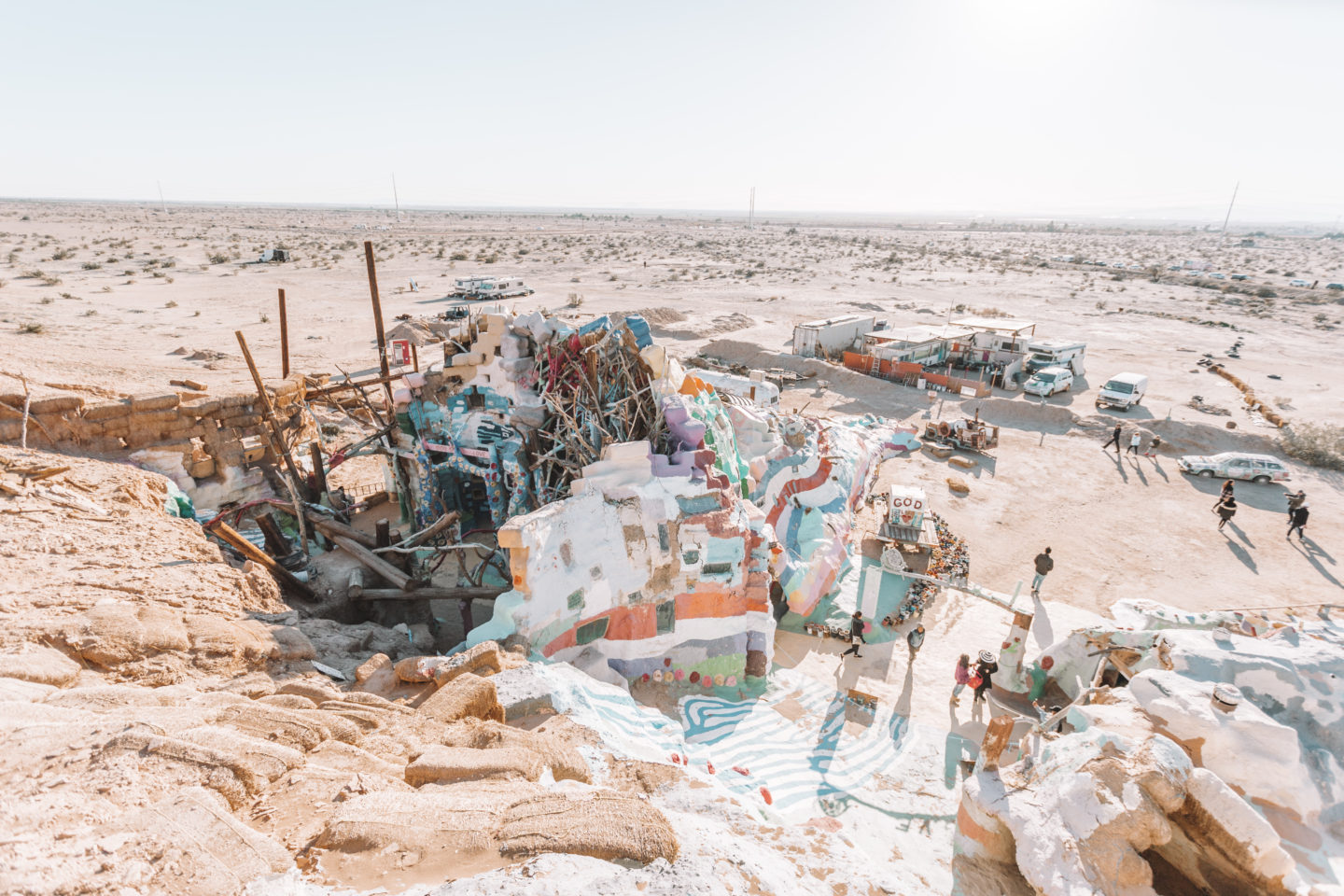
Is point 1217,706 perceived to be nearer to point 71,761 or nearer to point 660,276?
point 71,761

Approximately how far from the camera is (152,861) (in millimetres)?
3225

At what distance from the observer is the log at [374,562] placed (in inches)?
387

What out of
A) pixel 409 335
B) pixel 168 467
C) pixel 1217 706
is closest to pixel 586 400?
pixel 168 467

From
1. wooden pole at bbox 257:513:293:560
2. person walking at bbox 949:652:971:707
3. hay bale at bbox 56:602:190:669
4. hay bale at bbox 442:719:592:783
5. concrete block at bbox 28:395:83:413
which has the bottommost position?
person walking at bbox 949:652:971:707

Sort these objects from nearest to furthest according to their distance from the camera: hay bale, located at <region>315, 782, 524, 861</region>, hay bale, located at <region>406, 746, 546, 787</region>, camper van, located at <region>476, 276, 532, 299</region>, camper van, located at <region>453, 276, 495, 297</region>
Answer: hay bale, located at <region>315, 782, 524, 861</region>, hay bale, located at <region>406, 746, 546, 787</region>, camper van, located at <region>453, 276, 495, 297</region>, camper van, located at <region>476, 276, 532, 299</region>

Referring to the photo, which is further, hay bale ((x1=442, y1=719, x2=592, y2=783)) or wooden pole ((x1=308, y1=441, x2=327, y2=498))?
wooden pole ((x1=308, y1=441, x2=327, y2=498))

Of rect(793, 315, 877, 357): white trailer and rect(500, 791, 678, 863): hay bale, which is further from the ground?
rect(500, 791, 678, 863): hay bale

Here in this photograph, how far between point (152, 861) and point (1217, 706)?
940cm

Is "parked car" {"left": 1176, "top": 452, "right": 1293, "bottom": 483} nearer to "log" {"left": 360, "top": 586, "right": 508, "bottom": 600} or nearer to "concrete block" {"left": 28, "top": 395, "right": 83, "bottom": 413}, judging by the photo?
"log" {"left": 360, "top": 586, "right": 508, "bottom": 600}

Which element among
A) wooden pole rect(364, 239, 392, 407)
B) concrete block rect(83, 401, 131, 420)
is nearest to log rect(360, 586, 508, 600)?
wooden pole rect(364, 239, 392, 407)

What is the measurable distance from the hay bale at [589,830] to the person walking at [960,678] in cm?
822

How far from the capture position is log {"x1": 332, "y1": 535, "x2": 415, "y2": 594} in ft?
32.2

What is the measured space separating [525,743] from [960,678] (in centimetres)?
835

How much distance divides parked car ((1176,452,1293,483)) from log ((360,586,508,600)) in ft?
75.6
